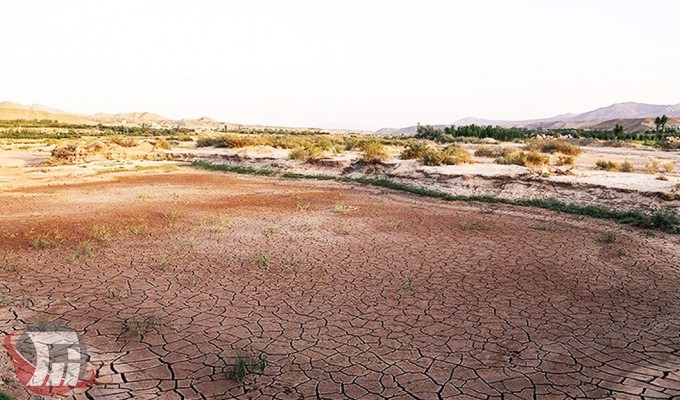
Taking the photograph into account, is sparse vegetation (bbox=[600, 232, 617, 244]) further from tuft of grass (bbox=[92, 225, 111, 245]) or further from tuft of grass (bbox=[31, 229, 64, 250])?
tuft of grass (bbox=[31, 229, 64, 250])

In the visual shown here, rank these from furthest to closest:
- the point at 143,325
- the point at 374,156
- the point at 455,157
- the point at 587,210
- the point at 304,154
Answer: the point at 304,154, the point at 374,156, the point at 455,157, the point at 587,210, the point at 143,325

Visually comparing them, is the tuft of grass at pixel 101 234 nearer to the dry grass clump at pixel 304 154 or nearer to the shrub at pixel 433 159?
the shrub at pixel 433 159

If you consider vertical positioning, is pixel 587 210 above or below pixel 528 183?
below

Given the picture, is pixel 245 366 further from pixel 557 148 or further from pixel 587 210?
pixel 557 148

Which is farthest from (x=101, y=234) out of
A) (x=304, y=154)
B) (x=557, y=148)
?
(x=557, y=148)

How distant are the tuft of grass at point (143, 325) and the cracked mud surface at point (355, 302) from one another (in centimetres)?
6

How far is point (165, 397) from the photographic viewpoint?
4.27 m

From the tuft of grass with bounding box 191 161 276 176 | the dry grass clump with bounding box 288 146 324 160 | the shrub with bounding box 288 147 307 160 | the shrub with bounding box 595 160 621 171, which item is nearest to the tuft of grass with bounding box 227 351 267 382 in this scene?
the shrub with bounding box 595 160 621 171

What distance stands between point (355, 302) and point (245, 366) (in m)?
2.28

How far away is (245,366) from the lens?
4.68m

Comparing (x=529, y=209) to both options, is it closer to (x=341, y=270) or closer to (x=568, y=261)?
(x=568, y=261)

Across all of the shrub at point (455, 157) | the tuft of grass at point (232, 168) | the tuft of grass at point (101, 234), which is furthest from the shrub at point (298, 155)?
the tuft of grass at point (101, 234)

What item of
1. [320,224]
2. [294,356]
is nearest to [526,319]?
[294,356]

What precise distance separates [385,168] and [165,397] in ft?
64.2
